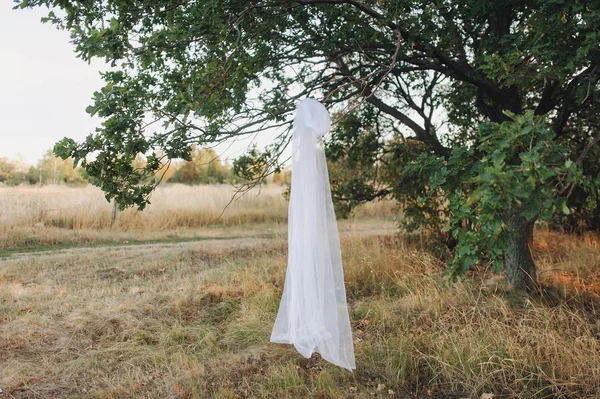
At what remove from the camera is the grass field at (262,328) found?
177 inches

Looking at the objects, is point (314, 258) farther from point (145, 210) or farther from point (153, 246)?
point (145, 210)

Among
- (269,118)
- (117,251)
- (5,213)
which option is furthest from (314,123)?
(5,213)

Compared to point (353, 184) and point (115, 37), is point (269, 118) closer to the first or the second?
point (115, 37)

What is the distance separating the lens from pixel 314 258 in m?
4.37

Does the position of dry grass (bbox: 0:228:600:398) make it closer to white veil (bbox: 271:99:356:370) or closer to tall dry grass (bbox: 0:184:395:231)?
white veil (bbox: 271:99:356:370)

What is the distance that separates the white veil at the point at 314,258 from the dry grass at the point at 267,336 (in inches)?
18.6

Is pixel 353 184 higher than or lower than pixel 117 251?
higher

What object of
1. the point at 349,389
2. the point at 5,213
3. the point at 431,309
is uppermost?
the point at 5,213

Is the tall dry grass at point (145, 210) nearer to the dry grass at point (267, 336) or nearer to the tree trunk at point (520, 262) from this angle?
the dry grass at point (267, 336)

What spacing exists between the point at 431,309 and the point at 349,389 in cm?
188

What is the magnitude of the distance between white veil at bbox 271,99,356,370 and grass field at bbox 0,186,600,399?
1.54ft

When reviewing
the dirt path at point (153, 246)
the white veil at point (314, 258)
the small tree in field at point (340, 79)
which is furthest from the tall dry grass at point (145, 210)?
the white veil at point (314, 258)

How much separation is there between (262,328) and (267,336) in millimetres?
165

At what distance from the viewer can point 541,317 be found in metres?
5.20
